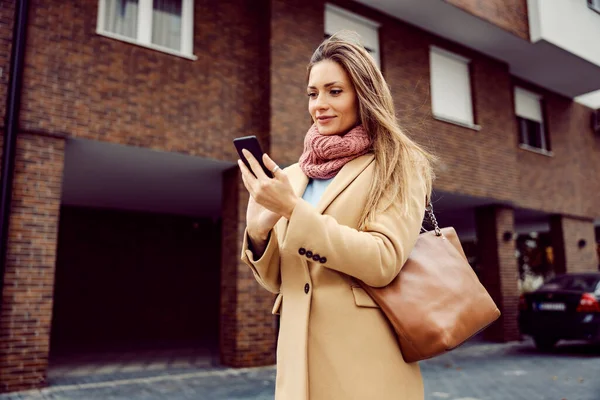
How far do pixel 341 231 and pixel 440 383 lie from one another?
20.8ft

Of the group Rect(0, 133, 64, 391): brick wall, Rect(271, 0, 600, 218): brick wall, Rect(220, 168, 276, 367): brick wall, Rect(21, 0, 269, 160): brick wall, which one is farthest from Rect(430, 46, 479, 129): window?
Rect(0, 133, 64, 391): brick wall

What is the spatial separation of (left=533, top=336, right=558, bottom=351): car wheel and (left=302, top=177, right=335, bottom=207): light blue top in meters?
10.3

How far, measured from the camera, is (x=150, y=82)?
7.51m

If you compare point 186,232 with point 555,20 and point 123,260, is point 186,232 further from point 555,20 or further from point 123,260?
point 555,20

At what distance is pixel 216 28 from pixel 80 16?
2172 millimetres

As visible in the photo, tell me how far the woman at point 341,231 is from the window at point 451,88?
9685 mm

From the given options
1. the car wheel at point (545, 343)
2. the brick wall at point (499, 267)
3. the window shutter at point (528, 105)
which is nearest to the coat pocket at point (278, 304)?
the car wheel at point (545, 343)

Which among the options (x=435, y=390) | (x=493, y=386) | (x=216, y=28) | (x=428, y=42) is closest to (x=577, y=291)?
(x=493, y=386)

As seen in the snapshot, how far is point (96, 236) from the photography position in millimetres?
12750

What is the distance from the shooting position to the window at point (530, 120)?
1362cm

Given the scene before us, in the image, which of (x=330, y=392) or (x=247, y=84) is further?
(x=247, y=84)

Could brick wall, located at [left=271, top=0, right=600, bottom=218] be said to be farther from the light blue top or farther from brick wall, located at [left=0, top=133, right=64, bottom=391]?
the light blue top

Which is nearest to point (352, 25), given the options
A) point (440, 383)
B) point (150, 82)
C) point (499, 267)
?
point (150, 82)

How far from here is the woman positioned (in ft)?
4.24
